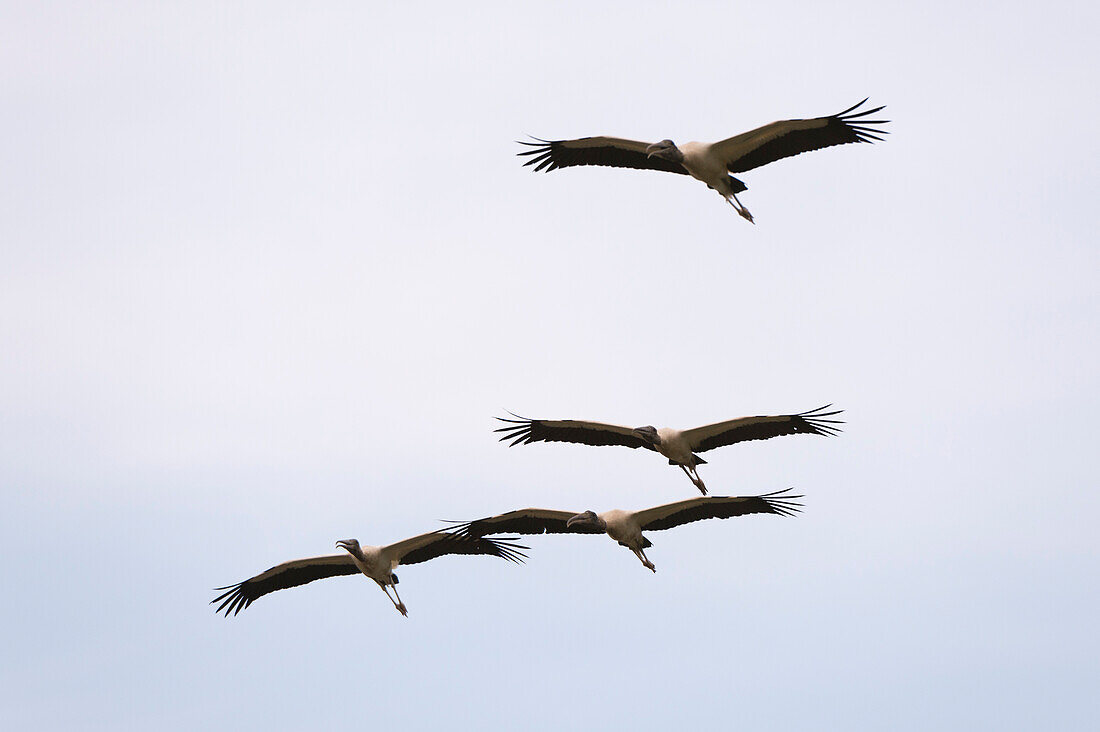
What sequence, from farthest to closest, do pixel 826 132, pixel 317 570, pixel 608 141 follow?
pixel 317 570 < pixel 608 141 < pixel 826 132

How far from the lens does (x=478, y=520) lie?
90.8 ft

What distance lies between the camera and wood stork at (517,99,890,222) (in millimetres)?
24422

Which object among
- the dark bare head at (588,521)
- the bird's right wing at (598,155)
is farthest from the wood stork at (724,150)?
the dark bare head at (588,521)

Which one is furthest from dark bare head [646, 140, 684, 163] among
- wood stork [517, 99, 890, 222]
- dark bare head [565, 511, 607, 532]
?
dark bare head [565, 511, 607, 532]

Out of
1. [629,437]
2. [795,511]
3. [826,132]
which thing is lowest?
→ [795,511]

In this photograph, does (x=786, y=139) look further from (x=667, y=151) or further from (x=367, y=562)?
(x=367, y=562)

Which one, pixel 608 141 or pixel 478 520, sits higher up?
pixel 608 141

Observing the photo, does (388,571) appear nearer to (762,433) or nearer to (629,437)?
(629,437)

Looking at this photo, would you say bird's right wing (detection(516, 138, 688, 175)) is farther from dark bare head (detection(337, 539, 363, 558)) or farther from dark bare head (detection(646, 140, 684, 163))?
dark bare head (detection(337, 539, 363, 558))

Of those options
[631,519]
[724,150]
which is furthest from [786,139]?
[631,519]

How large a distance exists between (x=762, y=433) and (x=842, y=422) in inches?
54.2

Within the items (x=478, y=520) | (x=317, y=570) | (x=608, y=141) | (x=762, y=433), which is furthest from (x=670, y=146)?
(x=317, y=570)

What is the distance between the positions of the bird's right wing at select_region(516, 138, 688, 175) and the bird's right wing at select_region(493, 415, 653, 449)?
4.27 meters

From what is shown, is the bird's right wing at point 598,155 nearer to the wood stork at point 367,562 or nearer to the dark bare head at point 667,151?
the dark bare head at point 667,151
